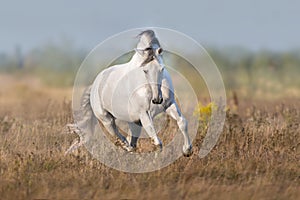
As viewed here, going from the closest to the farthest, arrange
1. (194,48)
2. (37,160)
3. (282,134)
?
(37,160), (194,48), (282,134)

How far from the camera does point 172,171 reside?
932cm

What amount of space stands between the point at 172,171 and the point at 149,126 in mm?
1304

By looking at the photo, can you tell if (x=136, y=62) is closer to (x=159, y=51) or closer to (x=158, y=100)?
(x=159, y=51)

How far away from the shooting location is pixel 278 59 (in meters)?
47.1

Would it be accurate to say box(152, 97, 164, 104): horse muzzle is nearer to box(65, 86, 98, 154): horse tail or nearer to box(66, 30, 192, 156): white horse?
box(66, 30, 192, 156): white horse

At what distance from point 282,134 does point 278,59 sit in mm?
35777

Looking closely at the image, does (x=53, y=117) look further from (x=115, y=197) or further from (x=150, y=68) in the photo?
(x=115, y=197)

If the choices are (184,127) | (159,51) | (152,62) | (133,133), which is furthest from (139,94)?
(133,133)

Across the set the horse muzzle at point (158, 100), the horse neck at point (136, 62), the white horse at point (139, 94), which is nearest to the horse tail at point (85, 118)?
the white horse at point (139, 94)

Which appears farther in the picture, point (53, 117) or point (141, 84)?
point (53, 117)

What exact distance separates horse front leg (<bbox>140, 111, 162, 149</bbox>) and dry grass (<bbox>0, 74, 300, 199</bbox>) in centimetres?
46

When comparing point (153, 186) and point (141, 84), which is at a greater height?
point (141, 84)

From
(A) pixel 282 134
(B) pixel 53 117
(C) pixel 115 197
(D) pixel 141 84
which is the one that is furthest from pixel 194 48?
(B) pixel 53 117

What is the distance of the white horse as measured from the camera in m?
10.3
